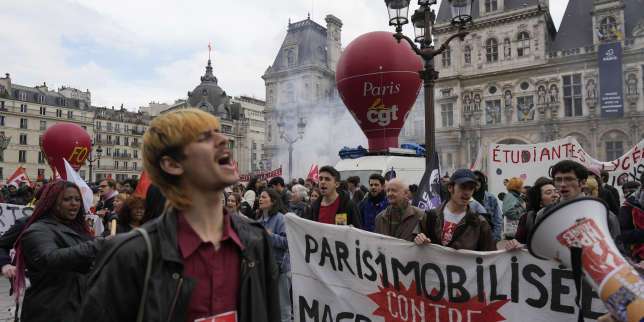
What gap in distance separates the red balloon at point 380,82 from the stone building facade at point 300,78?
2584 cm

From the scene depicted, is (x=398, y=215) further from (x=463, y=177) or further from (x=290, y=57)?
(x=290, y=57)

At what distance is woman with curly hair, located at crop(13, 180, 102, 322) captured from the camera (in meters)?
3.18

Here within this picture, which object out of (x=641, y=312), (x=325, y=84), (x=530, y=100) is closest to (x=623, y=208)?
(x=641, y=312)

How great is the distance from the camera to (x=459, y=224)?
400 cm

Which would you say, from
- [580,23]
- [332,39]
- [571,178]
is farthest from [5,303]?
[332,39]

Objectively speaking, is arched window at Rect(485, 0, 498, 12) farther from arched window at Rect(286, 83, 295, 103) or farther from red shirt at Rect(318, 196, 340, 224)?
Result: red shirt at Rect(318, 196, 340, 224)

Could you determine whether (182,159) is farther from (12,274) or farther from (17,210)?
(17,210)

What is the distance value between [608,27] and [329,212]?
32216 mm

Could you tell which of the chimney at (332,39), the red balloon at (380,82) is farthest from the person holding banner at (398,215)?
the chimney at (332,39)

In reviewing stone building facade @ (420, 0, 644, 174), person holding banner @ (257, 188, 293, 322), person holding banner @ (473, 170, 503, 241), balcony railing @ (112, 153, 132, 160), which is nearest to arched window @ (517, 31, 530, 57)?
stone building facade @ (420, 0, 644, 174)

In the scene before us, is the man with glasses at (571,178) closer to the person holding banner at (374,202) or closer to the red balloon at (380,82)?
the person holding banner at (374,202)

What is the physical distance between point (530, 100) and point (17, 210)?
31149 mm

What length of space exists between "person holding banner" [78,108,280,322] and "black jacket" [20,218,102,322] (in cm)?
189

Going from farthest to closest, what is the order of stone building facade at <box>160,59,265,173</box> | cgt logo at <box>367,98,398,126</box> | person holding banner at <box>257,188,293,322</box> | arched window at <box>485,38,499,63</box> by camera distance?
stone building facade at <box>160,59,265,173</box> < arched window at <box>485,38,499,63</box> < cgt logo at <box>367,98,398,126</box> < person holding banner at <box>257,188,293,322</box>
